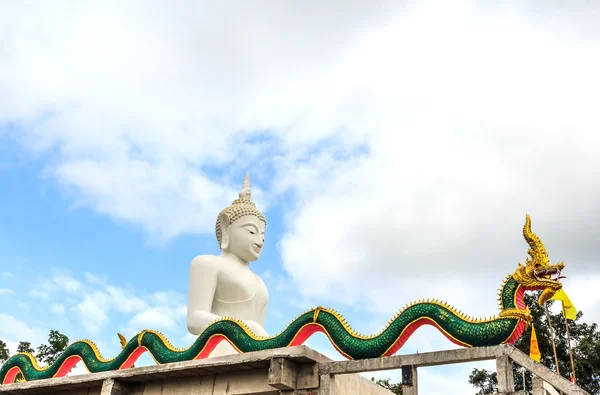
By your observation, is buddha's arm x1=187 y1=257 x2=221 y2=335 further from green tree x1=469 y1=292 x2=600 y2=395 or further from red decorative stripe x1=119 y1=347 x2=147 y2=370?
green tree x1=469 y1=292 x2=600 y2=395

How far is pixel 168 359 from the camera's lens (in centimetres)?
1097

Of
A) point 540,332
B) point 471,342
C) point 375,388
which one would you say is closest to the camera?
point 471,342

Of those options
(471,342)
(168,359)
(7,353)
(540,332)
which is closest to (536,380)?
(471,342)

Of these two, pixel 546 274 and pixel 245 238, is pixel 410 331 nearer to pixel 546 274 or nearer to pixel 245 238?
pixel 546 274

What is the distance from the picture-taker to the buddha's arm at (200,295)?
41.2ft

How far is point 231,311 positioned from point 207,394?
298 centimetres

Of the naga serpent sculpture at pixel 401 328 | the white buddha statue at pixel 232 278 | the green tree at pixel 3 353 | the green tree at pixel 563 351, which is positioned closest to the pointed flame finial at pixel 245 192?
the white buddha statue at pixel 232 278

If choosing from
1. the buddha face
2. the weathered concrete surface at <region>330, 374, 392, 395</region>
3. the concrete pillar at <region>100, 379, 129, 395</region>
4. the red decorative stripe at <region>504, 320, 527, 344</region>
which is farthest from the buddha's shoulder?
the red decorative stripe at <region>504, 320, 527, 344</region>

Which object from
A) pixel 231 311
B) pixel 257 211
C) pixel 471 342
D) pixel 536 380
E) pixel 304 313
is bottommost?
pixel 536 380

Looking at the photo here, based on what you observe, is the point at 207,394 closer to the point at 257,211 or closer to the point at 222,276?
the point at 222,276

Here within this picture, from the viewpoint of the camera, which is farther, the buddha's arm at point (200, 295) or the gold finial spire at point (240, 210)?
the gold finial spire at point (240, 210)

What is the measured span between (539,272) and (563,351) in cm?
1527

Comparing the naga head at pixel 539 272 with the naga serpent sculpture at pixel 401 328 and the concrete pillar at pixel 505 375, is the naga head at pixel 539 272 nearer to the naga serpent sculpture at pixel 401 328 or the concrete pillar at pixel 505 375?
the naga serpent sculpture at pixel 401 328

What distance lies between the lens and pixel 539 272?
9.46 metres
